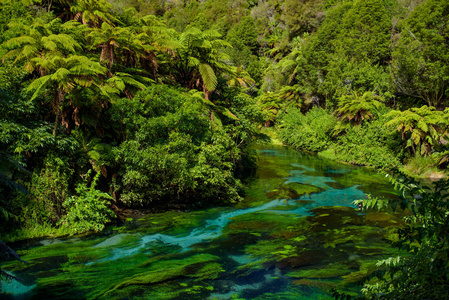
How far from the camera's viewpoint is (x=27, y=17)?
11.2m

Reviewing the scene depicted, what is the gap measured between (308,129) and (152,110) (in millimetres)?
20314

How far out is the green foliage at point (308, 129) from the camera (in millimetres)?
25938

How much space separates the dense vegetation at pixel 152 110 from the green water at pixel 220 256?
1.21 metres

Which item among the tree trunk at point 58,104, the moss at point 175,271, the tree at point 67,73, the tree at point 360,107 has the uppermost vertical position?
the tree at point 67,73

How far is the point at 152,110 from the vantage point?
11.1 m

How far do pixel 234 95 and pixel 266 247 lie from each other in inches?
415

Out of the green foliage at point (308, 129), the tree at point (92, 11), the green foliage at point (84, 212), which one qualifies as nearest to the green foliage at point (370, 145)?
the green foliage at point (308, 129)

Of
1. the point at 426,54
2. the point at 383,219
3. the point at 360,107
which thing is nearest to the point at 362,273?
the point at 383,219

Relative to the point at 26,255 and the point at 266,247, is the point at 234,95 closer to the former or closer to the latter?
the point at 266,247

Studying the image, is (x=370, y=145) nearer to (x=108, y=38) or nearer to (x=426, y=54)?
(x=426, y=54)

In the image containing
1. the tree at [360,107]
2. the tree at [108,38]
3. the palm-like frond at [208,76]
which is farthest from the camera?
the tree at [360,107]

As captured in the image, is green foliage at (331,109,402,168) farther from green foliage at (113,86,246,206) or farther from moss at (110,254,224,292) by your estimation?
moss at (110,254,224,292)

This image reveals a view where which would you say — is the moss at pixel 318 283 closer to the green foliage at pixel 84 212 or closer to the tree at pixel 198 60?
the green foliage at pixel 84 212

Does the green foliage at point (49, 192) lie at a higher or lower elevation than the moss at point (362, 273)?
higher
